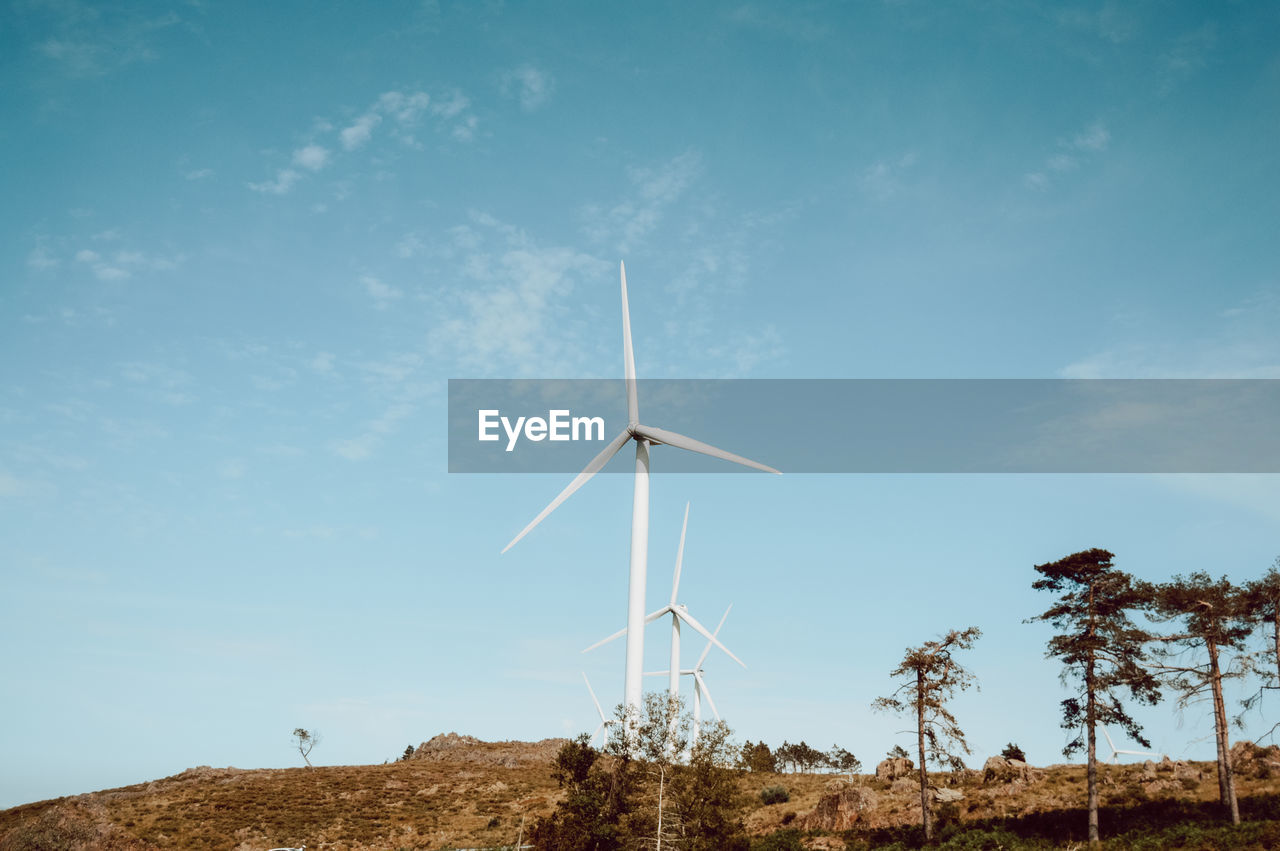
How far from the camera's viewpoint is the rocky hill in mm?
58250

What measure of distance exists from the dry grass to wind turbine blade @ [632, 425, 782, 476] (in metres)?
22.2

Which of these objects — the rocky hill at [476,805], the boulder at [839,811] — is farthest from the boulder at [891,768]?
the boulder at [839,811]

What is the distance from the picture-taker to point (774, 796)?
85500 millimetres

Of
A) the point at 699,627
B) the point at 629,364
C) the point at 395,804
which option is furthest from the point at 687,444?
the point at 395,804

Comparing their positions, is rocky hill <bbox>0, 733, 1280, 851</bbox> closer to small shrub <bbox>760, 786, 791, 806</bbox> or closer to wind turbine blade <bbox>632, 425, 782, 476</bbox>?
small shrub <bbox>760, 786, 791, 806</bbox>

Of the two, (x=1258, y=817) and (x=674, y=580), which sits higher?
(x=674, y=580)

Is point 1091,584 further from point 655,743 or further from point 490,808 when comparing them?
point 490,808

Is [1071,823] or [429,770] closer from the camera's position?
[1071,823]

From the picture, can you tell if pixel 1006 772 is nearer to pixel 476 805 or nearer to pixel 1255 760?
pixel 1255 760

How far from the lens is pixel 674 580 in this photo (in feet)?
307

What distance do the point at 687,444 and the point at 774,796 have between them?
4550cm

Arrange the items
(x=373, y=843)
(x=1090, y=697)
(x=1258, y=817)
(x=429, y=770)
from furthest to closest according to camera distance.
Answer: (x=429, y=770) < (x=373, y=843) < (x=1090, y=697) < (x=1258, y=817)

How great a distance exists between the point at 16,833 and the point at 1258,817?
86232mm

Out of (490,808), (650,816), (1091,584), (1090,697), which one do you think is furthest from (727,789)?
(490,808)
